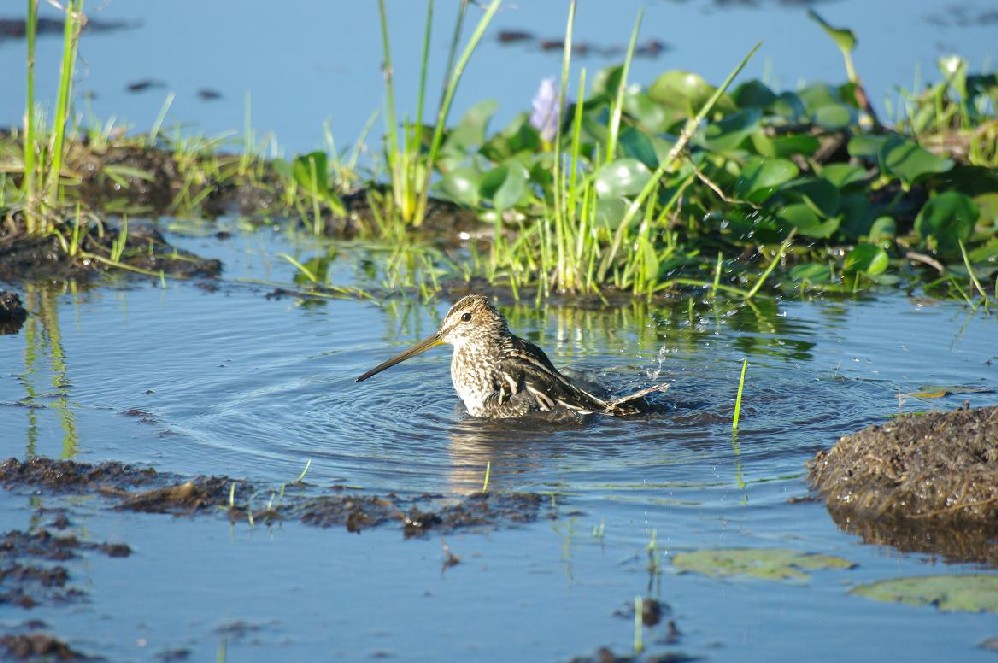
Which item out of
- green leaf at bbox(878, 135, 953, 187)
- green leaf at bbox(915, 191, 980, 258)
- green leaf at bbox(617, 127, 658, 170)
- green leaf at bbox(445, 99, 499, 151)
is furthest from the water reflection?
green leaf at bbox(915, 191, 980, 258)

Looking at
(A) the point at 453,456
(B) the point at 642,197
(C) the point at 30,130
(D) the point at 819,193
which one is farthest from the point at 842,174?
(C) the point at 30,130

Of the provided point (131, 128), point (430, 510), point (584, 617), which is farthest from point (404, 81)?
point (584, 617)

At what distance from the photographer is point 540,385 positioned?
23.7 ft

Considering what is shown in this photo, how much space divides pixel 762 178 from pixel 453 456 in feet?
12.5

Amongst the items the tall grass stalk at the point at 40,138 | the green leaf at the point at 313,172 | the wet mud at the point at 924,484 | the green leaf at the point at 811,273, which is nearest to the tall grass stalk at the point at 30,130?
the tall grass stalk at the point at 40,138

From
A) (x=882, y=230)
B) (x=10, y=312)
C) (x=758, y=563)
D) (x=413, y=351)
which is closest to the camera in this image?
(x=758, y=563)

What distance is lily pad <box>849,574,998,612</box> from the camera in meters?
4.66

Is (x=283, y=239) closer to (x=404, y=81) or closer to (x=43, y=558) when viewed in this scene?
(x=404, y=81)

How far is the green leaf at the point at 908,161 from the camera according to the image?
9.88 meters

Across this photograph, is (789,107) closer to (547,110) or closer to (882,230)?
(882,230)

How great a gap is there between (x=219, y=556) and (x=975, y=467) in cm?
276

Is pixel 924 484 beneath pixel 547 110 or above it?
beneath

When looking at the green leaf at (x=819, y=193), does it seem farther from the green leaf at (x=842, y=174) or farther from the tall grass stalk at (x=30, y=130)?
the tall grass stalk at (x=30, y=130)

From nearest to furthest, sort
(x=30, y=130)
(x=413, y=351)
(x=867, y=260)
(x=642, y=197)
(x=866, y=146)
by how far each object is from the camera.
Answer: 1. (x=413, y=351)
2. (x=642, y=197)
3. (x=30, y=130)
4. (x=867, y=260)
5. (x=866, y=146)
